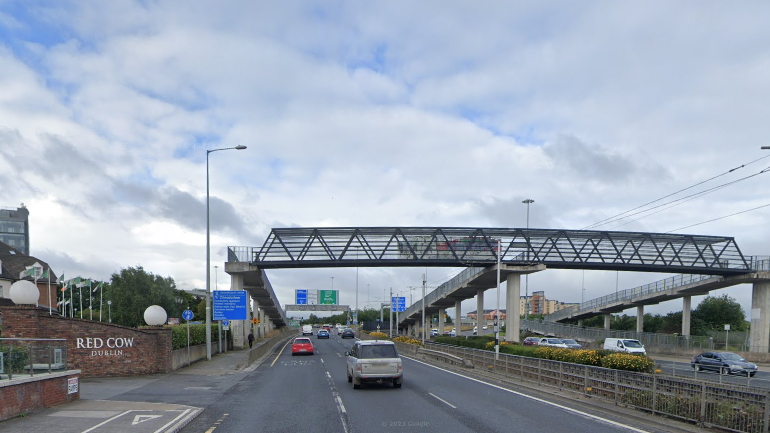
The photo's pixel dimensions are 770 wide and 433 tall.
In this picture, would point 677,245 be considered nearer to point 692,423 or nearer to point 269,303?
point 692,423

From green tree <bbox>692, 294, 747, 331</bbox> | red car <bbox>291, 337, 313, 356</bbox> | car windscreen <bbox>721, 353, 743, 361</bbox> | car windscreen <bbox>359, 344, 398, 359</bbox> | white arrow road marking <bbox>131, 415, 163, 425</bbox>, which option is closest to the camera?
white arrow road marking <bbox>131, 415, 163, 425</bbox>

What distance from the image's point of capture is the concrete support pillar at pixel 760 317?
4784 cm

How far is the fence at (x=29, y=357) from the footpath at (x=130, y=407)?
1042 millimetres

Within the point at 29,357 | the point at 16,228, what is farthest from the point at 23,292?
the point at 16,228

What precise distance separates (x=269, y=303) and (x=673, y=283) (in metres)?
50.3

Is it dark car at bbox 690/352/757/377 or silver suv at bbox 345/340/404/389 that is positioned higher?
silver suv at bbox 345/340/404/389

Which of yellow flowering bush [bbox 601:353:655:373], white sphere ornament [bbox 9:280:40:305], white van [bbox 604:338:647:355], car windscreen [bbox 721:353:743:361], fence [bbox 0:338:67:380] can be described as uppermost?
white sphere ornament [bbox 9:280:40:305]

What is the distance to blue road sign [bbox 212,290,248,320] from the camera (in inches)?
1587

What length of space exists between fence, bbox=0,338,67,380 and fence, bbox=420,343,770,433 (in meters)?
15.2

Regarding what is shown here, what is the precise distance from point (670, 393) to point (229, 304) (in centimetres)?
3276

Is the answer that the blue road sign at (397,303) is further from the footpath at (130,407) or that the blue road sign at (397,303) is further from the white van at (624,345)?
the footpath at (130,407)

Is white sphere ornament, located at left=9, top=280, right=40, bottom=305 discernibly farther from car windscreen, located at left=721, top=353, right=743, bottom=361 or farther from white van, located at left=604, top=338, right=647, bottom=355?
car windscreen, located at left=721, top=353, right=743, bottom=361

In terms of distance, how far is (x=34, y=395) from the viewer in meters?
14.2

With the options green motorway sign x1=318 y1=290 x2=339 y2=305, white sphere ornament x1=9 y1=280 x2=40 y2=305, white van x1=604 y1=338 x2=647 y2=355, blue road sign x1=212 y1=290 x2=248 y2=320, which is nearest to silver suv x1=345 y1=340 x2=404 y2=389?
white sphere ornament x1=9 y1=280 x2=40 y2=305
